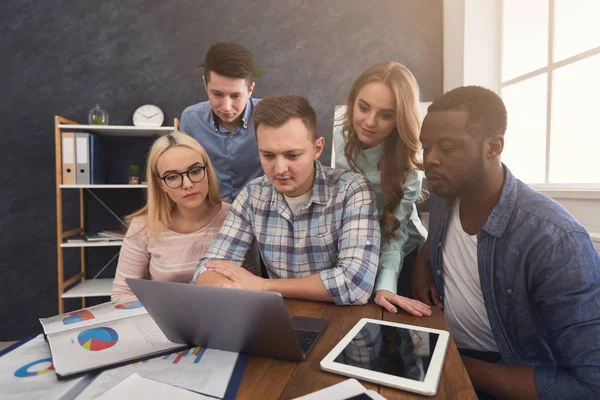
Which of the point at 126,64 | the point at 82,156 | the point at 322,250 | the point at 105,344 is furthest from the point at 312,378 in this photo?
the point at 126,64

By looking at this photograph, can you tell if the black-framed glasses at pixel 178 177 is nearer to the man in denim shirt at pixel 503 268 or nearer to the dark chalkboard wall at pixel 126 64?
the man in denim shirt at pixel 503 268

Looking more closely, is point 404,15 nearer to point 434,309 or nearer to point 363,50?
point 363,50

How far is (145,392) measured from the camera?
631 mm

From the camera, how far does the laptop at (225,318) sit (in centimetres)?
66

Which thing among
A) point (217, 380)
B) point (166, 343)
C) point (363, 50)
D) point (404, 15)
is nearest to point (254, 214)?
point (166, 343)

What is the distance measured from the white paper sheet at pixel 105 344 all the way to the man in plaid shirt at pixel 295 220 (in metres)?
0.28

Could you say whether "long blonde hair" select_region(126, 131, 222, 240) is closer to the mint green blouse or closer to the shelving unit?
the mint green blouse

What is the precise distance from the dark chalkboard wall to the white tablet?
2.27m

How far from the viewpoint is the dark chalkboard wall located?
290 cm

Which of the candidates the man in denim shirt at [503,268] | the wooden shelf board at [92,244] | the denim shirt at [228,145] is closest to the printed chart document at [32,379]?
the man in denim shirt at [503,268]

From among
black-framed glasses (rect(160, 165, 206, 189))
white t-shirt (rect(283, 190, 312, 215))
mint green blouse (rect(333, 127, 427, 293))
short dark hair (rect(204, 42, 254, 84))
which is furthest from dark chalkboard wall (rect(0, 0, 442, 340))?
white t-shirt (rect(283, 190, 312, 215))

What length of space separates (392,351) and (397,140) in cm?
91

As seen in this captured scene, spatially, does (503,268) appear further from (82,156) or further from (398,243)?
(82,156)

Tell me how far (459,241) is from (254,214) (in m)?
0.69
